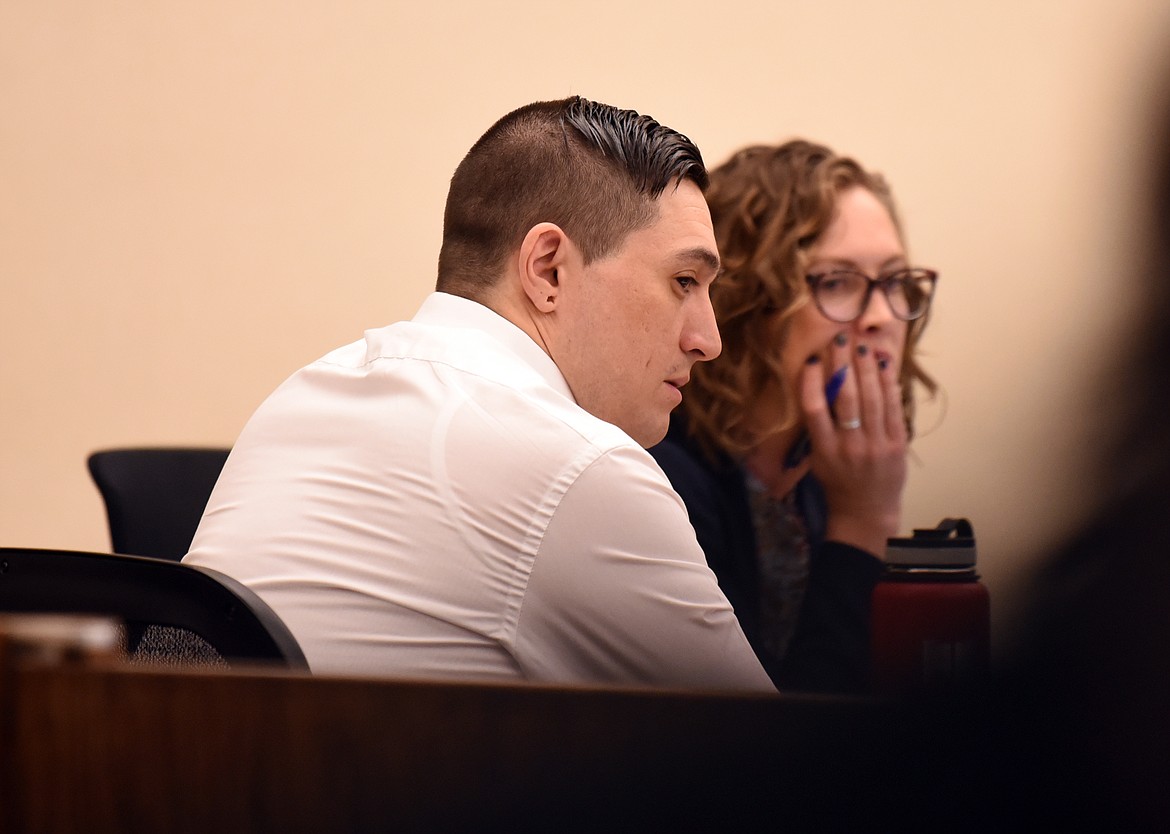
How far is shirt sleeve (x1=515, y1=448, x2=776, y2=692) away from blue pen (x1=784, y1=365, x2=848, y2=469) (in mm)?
878

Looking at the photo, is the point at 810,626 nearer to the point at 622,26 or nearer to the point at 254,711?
the point at 254,711

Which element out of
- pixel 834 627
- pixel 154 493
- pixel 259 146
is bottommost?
pixel 834 627

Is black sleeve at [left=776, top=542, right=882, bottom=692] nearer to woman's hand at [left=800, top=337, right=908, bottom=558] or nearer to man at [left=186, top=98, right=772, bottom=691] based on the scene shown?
woman's hand at [left=800, top=337, right=908, bottom=558]

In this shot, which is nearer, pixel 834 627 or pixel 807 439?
pixel 834 627

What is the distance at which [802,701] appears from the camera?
15.3 inches

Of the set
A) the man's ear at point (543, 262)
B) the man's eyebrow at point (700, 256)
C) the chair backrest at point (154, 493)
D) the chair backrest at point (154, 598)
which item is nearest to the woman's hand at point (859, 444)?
the man's eyebrow at point (700, 256)

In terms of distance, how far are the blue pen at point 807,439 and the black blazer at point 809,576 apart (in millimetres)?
135

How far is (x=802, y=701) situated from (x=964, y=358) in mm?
1922

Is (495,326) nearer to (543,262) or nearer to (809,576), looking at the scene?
A: (543,262)

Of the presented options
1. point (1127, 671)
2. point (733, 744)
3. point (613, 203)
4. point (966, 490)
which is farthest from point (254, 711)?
point (966, 490)

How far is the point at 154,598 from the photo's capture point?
25.8 inches

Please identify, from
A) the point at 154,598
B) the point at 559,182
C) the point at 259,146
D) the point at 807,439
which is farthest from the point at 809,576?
the point at 259,146

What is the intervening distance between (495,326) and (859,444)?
76cm

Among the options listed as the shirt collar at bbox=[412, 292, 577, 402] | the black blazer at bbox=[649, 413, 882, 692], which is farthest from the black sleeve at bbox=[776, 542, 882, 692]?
the shirt collar at bbox=[412, 292, 577, 402]
